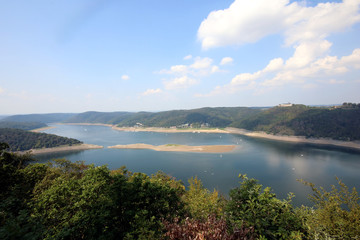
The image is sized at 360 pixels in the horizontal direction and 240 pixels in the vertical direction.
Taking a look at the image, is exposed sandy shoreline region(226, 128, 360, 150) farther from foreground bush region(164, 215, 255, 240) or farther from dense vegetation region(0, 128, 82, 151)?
dense vegetation region(0, 128, 82, 151)

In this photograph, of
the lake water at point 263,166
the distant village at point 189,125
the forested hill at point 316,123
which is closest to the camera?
the lake water at point 263,166

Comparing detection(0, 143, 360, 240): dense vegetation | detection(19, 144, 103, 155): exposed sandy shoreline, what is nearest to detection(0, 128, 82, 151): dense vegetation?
detection(19, 144, 103, 155): exposed sandy shoreline

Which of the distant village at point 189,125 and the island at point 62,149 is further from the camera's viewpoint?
the distant village at point 189,125

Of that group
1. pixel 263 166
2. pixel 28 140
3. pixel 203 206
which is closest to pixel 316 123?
pixel 263 166

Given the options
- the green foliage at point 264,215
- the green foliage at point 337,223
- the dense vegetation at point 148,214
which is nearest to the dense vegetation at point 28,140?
the dense vegetation at point 148,214

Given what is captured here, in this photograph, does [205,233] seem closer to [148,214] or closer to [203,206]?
[148,214]

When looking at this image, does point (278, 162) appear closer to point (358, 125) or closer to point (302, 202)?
point (302, 202)

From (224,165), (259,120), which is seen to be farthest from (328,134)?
(224,165)

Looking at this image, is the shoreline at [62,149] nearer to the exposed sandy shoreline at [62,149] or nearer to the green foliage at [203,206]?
the exposed sandy shoreline at [62,149]
